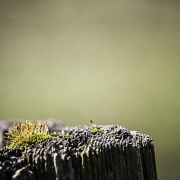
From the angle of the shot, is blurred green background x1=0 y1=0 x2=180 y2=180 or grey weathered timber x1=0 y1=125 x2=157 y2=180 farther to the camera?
blurred green background x1=0 y1=0 x2=180 y2=180

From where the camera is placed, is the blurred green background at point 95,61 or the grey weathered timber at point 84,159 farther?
the blurred green background at point 95,61

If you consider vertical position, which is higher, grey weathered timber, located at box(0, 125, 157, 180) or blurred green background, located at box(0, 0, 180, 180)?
blurred green background, located at box(0, 0, 180, 180)

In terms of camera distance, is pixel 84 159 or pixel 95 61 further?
pixel 95 61

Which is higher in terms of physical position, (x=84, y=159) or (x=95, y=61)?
(x=95, y=61)

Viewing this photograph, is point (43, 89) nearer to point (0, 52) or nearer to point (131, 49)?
point (0, 52)

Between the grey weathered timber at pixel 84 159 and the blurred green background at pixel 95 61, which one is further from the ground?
the blurred green background at pixel 95 61
